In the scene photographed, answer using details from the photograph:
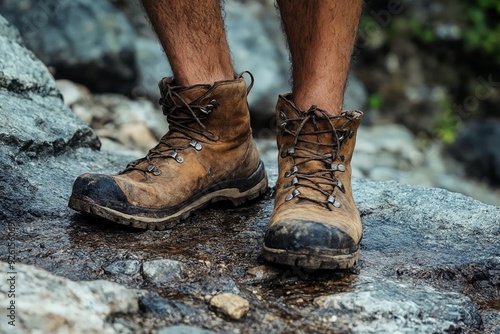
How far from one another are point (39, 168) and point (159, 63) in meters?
4.16

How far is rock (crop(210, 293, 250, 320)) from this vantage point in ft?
5.24

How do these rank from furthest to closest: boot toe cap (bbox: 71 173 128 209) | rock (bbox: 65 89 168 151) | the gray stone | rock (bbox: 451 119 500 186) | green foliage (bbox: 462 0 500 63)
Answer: green foliage (bbox: 462 0 500 63)
rock (bbox: 451 119 500 186)
the gray stone
rock (bbox: 65 89 168 151)
boot toe cap (bbox: 71 173 128 209)

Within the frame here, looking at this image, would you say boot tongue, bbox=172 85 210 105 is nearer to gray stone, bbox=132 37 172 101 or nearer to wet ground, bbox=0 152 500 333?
wet ground, bbox=0 152 500 333

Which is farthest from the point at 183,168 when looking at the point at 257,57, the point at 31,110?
the point at 257,57

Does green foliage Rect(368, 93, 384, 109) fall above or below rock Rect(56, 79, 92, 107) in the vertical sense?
above

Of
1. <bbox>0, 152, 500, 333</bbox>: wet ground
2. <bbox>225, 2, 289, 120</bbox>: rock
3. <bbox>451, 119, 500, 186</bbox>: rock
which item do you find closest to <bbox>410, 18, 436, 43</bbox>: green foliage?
<bbox>451, 119, 500, 186</bbox>: rock

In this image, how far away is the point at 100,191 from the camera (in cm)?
200

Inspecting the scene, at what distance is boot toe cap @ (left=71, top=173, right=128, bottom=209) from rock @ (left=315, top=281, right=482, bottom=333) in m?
0.70

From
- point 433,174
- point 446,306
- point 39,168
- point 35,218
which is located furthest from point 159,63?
point 446,306

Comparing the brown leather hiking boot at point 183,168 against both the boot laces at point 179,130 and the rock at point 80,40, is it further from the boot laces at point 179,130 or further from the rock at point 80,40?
the rock at point 80,40

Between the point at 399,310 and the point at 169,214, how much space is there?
822 mm

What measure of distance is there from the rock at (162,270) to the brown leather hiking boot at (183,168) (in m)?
0.28

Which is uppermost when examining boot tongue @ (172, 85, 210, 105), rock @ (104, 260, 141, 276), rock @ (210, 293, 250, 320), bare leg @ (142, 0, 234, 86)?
bare leg @ (142, 0, 234, 86)

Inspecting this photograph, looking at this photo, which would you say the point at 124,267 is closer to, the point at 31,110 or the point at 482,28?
the point at 31,110
